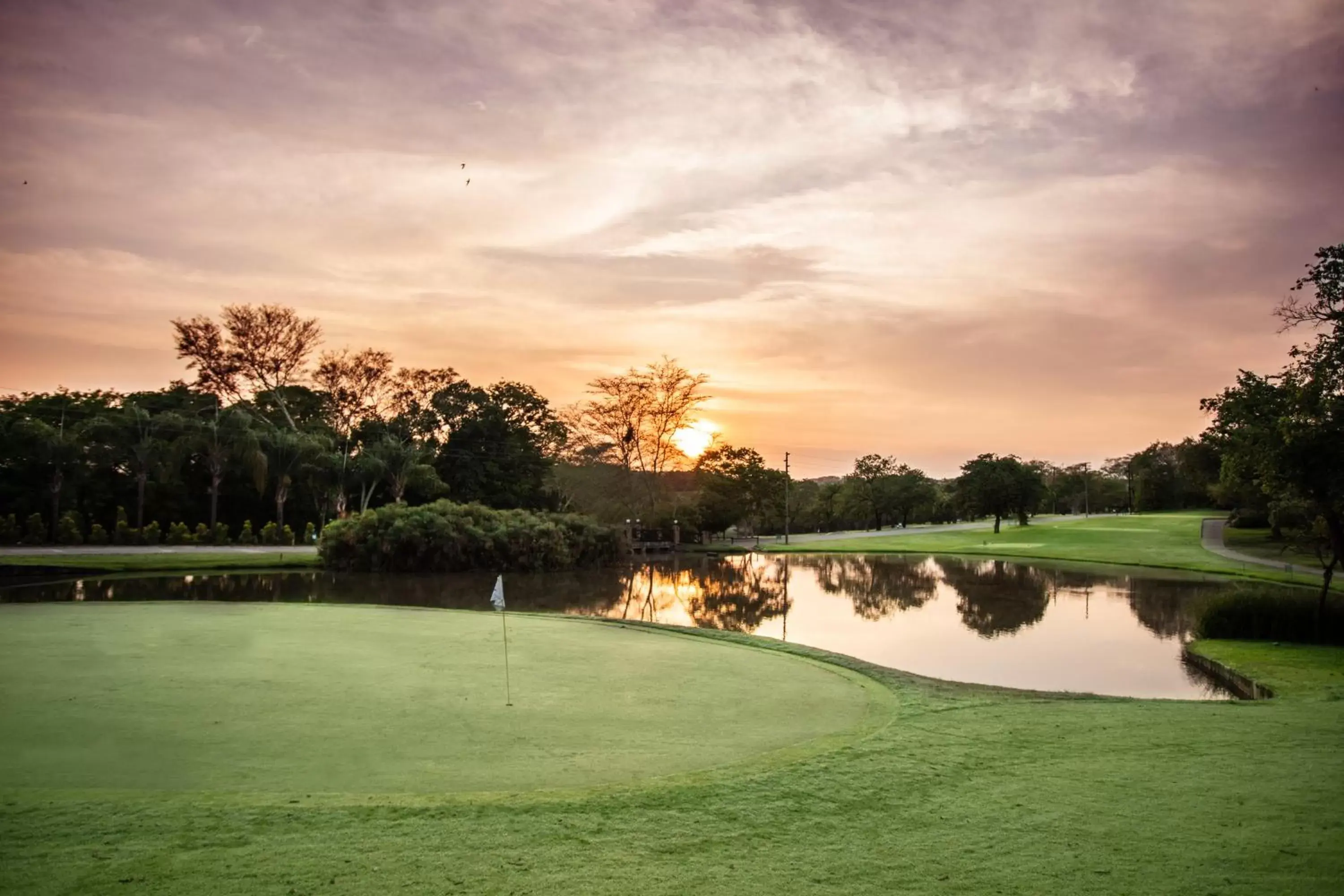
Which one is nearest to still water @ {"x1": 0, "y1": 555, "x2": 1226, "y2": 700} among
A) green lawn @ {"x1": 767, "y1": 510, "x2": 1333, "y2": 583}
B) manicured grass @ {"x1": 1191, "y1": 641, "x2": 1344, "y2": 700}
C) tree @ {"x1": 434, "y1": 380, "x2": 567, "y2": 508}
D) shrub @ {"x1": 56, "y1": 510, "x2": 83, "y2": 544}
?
manicured grass @ {"x1": 1191, "y1": 641, "x2": 1344, "y2": 700}

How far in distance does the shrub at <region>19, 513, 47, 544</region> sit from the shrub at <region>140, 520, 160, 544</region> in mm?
3529

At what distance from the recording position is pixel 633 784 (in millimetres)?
5949

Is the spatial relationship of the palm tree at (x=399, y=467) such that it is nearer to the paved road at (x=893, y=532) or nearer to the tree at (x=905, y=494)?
the paved road at (x=893, y=532)

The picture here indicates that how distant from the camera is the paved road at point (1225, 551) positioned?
106 feet

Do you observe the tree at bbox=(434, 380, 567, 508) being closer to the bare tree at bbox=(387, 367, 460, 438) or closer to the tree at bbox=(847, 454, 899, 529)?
the bare tree at bbox=(387, 367, 460, 438)

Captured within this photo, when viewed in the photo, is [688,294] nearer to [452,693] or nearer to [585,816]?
[452,693]

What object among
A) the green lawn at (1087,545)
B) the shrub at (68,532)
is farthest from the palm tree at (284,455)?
the green lawn at (1087,545)

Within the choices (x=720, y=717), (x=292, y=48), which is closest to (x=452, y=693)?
(x=720, y=717)

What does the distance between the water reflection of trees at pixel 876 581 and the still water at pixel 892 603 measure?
131mm

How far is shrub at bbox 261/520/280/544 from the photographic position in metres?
40.6

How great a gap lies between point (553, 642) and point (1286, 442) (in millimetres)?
12562

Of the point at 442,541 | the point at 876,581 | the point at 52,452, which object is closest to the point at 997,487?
the point at 876,581

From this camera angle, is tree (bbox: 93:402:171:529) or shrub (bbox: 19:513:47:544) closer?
shrub (bbox: 19:513:47:544)

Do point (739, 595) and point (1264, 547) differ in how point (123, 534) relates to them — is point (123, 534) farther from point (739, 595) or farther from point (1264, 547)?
point (1264, 547)
